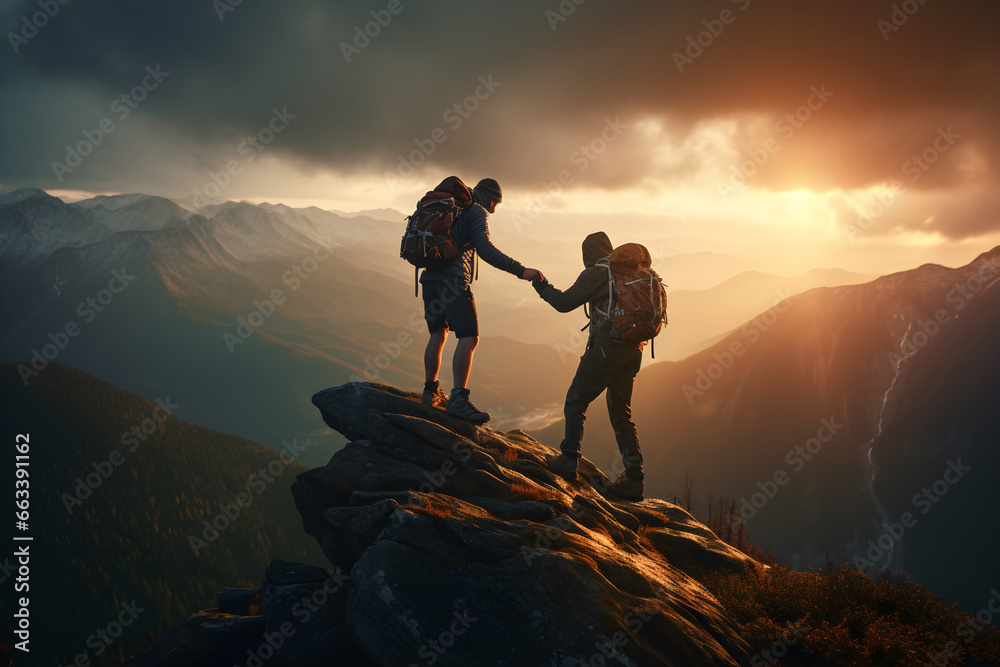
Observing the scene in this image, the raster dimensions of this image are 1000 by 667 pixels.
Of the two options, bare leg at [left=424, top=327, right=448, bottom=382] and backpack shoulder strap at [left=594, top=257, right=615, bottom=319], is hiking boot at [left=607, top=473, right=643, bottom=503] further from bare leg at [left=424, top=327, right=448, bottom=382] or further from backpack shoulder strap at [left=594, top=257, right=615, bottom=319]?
bare leg at [left=424, top=327, right=448, bottom=382]

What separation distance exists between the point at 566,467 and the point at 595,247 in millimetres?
4746

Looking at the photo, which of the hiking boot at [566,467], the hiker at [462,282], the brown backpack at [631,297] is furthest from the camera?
the hiking boot at [566,467]

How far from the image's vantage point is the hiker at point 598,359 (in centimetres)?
956

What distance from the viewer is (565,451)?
1091 cm

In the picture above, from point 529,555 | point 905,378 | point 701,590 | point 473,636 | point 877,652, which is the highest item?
point 905,378

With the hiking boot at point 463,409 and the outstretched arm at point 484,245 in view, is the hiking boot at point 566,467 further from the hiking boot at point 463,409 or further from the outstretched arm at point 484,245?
the outstretched arm at point 484,245

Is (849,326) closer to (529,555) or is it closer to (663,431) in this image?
(663,431)

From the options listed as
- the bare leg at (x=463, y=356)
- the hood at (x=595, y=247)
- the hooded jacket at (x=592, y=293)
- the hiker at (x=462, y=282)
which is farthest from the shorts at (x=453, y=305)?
the hood at (x=595, y=247)

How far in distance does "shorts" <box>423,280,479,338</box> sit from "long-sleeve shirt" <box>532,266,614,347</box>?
4.76 feet

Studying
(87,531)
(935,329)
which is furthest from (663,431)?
(87,531)

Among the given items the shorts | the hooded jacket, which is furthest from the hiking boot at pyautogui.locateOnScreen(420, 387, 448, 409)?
the hooded jacket

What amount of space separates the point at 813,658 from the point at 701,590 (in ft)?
6.26

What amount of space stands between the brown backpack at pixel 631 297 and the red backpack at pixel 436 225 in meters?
2.88

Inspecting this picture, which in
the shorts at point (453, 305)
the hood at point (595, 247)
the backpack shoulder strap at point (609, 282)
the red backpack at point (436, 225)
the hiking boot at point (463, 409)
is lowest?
the hiking boot at point (463, 409)
